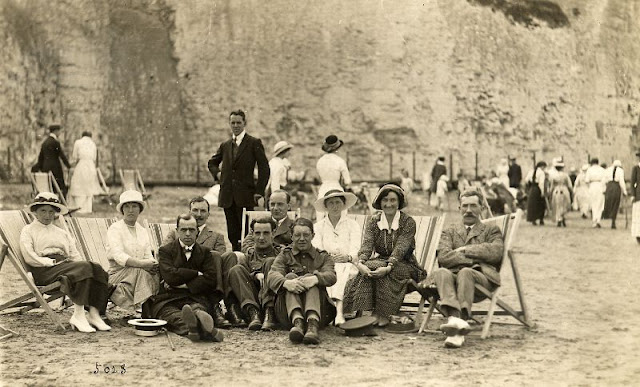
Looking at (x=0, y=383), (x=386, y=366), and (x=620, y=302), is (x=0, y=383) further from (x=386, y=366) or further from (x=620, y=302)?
(x=620, y=302)

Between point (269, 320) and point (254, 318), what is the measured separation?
124mm

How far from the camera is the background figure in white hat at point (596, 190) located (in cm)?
1712

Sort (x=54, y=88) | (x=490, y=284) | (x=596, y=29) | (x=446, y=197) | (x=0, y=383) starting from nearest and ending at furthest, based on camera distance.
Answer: (x=0, y=383)
(x=490, y=284)
(x=446, y=197)
(x=54, y=88)
(x=596, y=29)

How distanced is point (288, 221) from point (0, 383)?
10.1 ft

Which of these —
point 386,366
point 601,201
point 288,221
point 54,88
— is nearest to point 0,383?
point 386,366

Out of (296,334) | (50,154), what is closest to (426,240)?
(296,334)

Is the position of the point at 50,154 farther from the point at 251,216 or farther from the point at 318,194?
the point at 251,216

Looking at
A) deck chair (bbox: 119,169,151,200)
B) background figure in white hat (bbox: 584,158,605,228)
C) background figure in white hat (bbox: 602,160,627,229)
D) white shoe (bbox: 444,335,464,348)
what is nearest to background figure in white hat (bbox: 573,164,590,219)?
background figure in white hat (bbox: 584,158,605,228)

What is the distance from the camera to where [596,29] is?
28.8 metres

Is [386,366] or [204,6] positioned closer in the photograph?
[386,366]

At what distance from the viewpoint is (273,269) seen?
→ 6.62 meters

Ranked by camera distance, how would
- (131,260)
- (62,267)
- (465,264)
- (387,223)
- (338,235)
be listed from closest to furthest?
(465,264) < (62,267) < (131,260) < (387,223) < (338,235)

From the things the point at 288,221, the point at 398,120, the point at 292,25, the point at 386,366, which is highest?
the point at 292,25

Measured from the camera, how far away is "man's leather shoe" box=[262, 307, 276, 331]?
6618 millimetres
